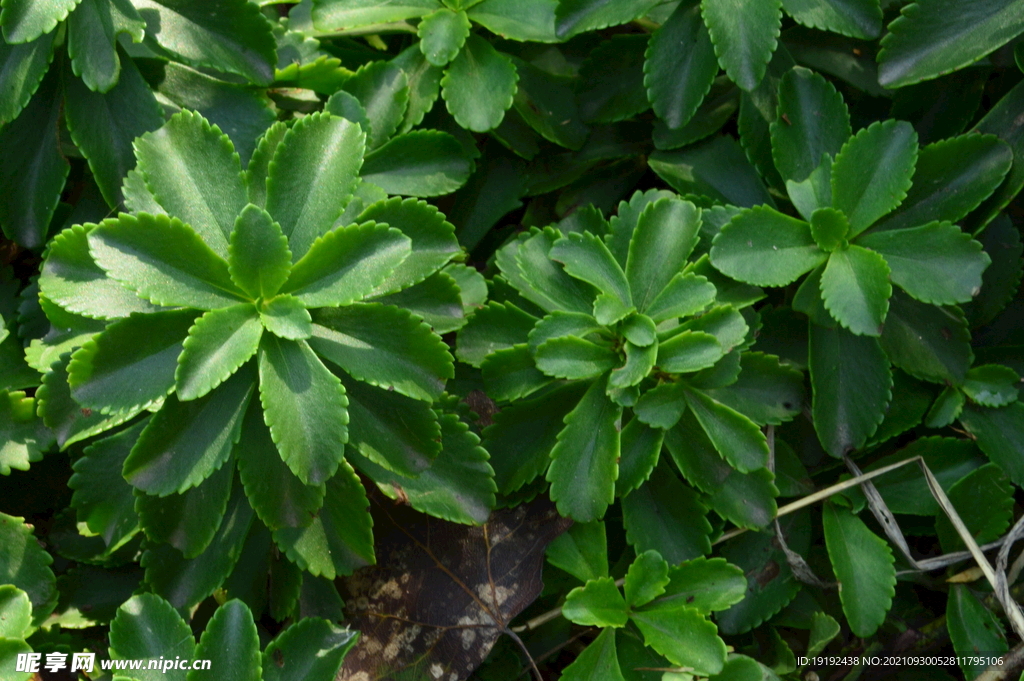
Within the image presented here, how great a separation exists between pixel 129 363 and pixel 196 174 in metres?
0.42

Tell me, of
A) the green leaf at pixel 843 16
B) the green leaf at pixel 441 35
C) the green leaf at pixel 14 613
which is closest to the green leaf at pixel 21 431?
the green leaf at pixel 14 613

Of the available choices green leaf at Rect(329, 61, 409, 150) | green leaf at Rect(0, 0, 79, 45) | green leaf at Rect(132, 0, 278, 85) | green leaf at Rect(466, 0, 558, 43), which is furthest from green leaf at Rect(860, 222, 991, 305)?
green leaf at Rect(0, 0, 79, 45)

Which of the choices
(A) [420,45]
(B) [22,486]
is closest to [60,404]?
(B) [22,486]

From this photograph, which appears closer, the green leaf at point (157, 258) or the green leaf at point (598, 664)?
the green leaf at point (157, 258)

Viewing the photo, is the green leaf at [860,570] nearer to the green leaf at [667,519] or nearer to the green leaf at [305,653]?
the green leaf at [667,519]

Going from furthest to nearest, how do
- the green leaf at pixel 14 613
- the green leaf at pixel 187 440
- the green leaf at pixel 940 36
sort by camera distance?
the green leaf at pixel 940 36 → the green leaf at pixel 14 613 → the green leaf at pixel 187 440

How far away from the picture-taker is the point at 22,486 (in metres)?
2.12

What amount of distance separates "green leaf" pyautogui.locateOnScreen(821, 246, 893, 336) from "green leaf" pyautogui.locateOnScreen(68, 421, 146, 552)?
5.32ft

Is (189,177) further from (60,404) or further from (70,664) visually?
(70,664)

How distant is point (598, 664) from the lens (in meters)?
1.89

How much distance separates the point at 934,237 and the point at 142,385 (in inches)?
71.0

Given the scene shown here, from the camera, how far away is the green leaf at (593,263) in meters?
1.90

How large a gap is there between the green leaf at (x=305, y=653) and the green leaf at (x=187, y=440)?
454 mm

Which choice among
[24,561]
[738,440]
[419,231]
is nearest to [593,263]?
[419,231]
